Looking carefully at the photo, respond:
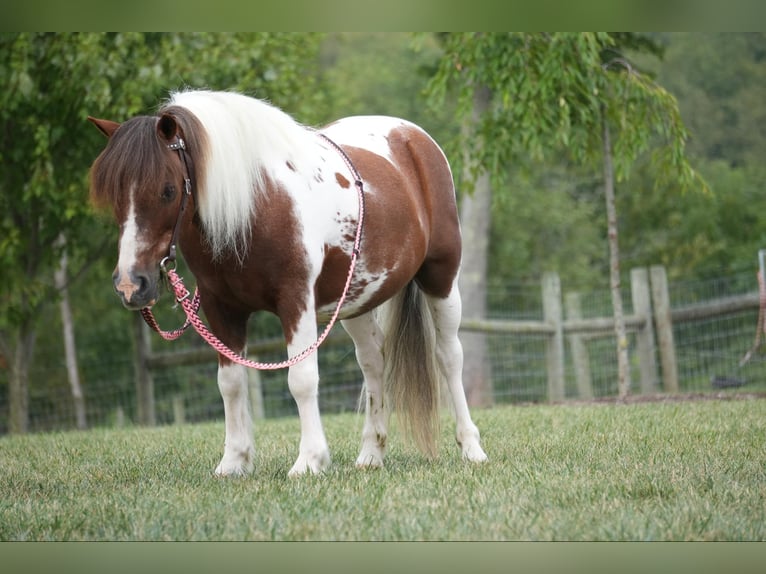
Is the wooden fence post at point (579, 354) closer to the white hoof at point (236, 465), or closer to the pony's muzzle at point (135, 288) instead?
the white hoof at point (236, 465)

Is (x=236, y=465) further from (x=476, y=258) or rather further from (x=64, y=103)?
(x=476, y=258)

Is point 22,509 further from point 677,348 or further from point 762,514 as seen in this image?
point 677,348

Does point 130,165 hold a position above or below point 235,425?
above

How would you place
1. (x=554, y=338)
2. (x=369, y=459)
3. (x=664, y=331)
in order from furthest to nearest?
(x=554, y=338), (x=664, y=331), (x=369, y=459)

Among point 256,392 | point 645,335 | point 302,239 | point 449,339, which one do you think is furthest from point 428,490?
point 256,392

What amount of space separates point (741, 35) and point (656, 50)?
918 centimetres

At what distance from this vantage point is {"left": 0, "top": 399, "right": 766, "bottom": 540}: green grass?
3.61 meters

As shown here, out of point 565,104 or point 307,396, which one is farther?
point 565,104

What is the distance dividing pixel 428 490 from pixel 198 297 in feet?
4.94

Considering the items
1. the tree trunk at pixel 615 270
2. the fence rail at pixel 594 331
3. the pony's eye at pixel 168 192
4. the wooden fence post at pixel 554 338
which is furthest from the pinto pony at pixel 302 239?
the wooden fence post at pixel 554 338

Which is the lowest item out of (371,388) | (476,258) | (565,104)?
(371,388)

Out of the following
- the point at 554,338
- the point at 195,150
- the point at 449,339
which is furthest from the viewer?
the point at 554,338

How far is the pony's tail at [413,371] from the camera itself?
5.65 m

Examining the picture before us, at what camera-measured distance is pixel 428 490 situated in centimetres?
444
